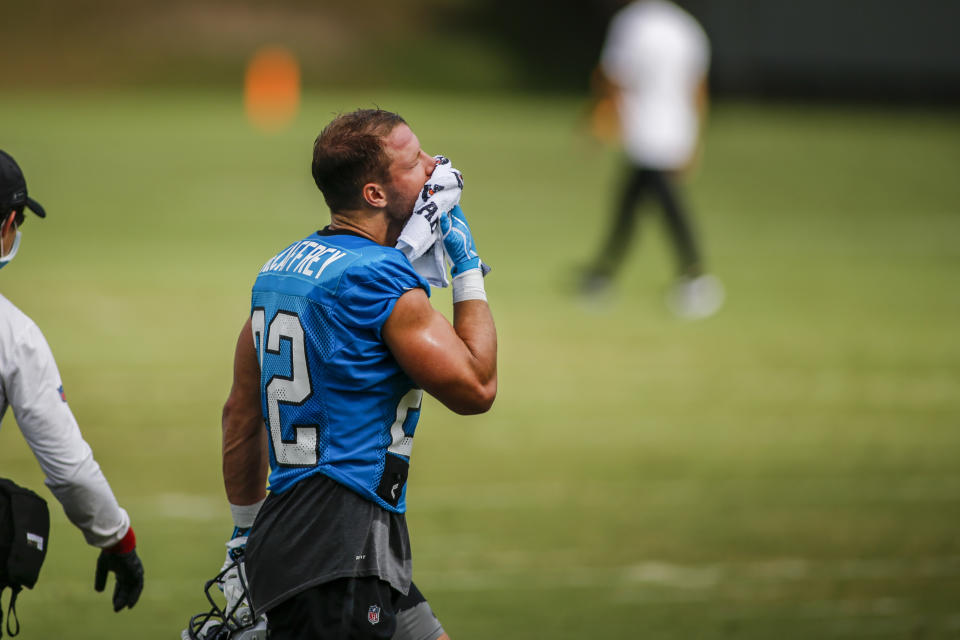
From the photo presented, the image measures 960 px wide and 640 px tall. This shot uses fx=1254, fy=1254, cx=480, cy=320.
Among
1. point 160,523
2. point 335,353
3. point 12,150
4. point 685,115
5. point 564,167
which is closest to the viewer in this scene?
point 335,353

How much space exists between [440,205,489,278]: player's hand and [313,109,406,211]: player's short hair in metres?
0.21

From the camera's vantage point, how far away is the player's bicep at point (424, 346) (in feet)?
10.6

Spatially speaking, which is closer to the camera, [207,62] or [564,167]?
[564,167]

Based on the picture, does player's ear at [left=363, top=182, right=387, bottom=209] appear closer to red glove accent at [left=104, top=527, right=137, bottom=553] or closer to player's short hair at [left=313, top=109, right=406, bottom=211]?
→ player's short hair at [left=313, top=109, right=406, bottom=211]

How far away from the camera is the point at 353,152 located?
338 centimetres

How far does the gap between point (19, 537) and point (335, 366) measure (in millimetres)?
1063

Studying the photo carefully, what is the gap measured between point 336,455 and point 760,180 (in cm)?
1891

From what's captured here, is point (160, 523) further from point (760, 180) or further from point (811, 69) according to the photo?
point (811, 69)

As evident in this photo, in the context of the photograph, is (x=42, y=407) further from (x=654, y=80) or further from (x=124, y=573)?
(x=654, y=80)

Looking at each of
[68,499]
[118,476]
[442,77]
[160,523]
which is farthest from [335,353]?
[442,77]

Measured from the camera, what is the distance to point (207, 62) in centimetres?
3381

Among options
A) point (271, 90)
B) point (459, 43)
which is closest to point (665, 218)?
point (271, 90)

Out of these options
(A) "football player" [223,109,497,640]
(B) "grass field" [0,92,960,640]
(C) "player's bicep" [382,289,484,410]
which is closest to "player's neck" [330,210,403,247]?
(A) "football player" [223,109,497,640]

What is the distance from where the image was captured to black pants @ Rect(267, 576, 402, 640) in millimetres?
3260
